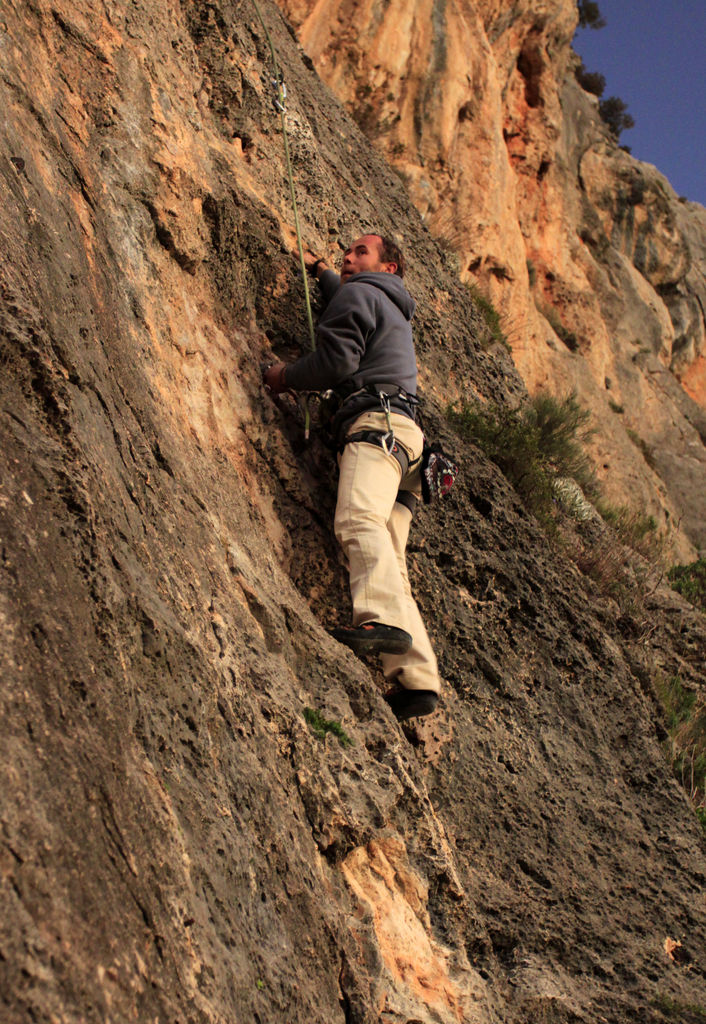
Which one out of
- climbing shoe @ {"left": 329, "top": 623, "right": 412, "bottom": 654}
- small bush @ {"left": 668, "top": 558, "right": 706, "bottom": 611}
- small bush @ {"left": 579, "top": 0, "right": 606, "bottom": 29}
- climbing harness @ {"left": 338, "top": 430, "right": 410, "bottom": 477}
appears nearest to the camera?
climbing shoe @ {"left": 329, "top": 623, "right": 412, "bottom": 654}

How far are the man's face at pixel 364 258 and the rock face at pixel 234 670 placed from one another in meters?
0.35

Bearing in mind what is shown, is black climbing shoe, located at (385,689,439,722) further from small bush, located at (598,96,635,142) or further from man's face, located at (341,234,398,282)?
small bush, located at (598,96,635,142)

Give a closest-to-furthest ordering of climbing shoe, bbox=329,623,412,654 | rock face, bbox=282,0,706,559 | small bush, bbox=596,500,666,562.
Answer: climbing shoe, bbox=329,623,412,654
small bush, bbox=596,500,666,562
rock face, bbox=282,0,706,559

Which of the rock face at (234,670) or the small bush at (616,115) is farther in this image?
the small bush at (616,115)

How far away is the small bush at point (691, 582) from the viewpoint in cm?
930

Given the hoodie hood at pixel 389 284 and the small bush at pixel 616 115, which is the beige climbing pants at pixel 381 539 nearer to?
the hoodie hood at pixel 389 284

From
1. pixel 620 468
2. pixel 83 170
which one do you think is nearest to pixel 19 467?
pixel 83 170

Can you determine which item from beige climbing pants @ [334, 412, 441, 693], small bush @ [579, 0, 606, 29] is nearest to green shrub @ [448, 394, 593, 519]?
beige climbing pants @ [334, 412, 441, 693]

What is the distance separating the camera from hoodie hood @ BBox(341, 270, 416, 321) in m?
4.84

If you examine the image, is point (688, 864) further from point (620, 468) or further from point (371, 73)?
point (371, 73)

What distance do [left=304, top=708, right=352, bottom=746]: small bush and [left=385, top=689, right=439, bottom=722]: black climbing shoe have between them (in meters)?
0.65

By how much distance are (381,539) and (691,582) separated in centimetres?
659

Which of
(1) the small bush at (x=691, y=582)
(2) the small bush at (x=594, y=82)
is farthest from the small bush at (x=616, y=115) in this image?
(1) the small bush at (x=691, y=582)

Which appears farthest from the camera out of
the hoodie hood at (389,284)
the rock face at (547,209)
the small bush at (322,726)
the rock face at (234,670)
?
the rock face at (547,209)
